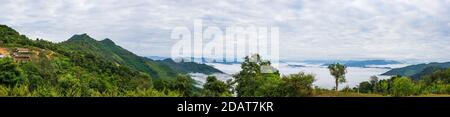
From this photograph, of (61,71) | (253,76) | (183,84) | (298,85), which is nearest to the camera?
(298,85)

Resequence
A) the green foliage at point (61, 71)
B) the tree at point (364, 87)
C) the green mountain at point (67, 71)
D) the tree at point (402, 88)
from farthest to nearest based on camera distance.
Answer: the tree at point (364, 87) < the green foliage at point (61, 71) < the green mountain at point (67, 71) < the tree at point (402, 88)

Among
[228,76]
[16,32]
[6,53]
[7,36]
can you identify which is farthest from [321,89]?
[16,32]

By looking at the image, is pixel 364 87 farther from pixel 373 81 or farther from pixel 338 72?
pixel 338 72

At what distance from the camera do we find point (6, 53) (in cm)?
12375

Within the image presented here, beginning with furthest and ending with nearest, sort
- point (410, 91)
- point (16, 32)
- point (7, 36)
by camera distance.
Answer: point (16, 32) → point (7, 36) → point (410, 91)

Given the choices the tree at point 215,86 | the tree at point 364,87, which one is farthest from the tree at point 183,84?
the tree at point 364,87

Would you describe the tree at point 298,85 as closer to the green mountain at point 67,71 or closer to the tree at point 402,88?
the green mountain at point 67,71

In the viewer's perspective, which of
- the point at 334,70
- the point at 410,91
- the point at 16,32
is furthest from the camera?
the point at 16,32

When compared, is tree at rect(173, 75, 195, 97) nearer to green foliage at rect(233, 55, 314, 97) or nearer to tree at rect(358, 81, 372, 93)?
green foliage at rect(233, 55, 314, 97)

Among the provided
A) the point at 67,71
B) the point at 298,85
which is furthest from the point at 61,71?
the point at 298,85
